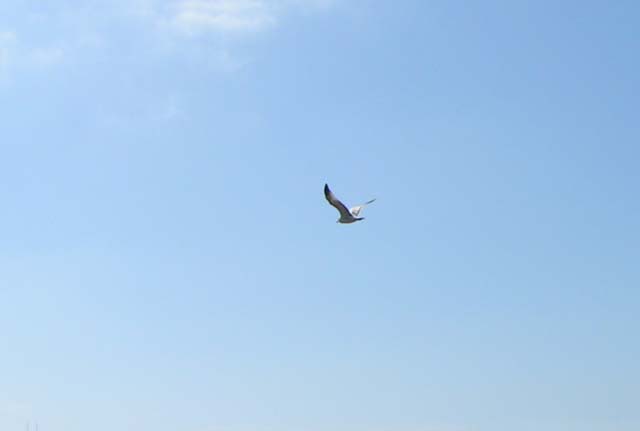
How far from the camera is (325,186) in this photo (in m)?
106

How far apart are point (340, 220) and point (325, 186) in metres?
2.74

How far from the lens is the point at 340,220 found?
345ft
